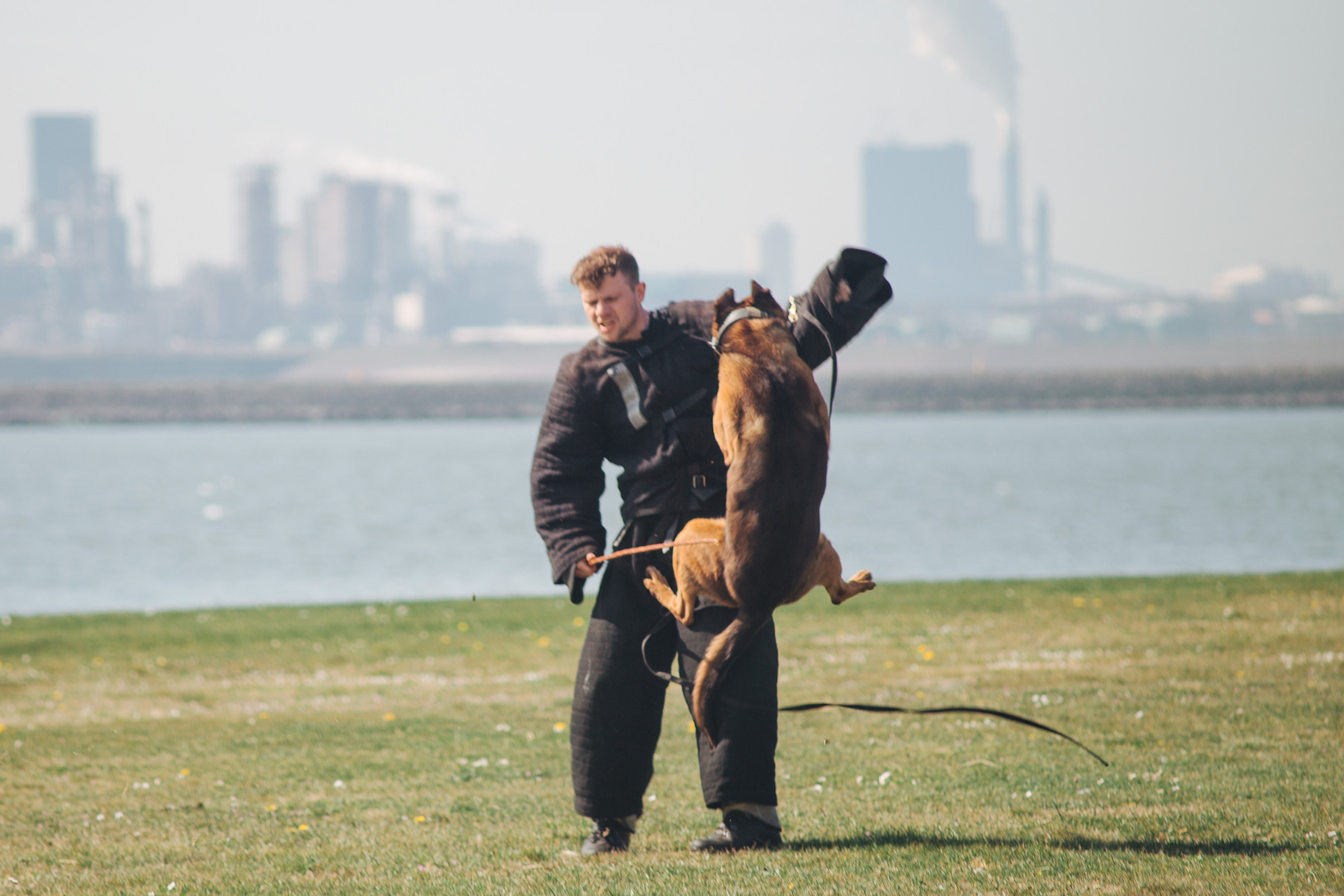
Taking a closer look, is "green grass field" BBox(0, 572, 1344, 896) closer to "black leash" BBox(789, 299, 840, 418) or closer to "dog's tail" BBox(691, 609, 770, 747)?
"dog's tail" BBox(691, 609, 770, 747)

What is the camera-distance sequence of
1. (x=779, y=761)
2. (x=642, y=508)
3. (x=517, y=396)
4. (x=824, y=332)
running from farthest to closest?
(x=517, y=396)
(x=779, y=761)
(x=642, y=508)
(x=824, y=332)

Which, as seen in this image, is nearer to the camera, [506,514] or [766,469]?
[766,469]

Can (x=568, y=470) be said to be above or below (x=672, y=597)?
above

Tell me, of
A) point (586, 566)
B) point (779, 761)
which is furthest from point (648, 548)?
point (779, 761)

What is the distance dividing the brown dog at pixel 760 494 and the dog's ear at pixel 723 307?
53mm

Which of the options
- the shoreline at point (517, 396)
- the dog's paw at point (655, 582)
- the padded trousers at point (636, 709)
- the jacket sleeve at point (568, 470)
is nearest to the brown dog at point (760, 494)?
the dog's paw at point (655, 582)

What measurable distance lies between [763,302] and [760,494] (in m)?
0.78

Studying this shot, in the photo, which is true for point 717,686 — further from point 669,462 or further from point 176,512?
point 176,512

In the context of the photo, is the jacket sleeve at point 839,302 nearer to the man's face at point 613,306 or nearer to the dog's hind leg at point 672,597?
the man's face at point 613,306

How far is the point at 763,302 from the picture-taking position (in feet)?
16.2

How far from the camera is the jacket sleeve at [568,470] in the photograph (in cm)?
511

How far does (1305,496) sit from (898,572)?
22902 millimetres

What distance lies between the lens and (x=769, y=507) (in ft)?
14.8

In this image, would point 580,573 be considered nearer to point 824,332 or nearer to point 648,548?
point 648,548
